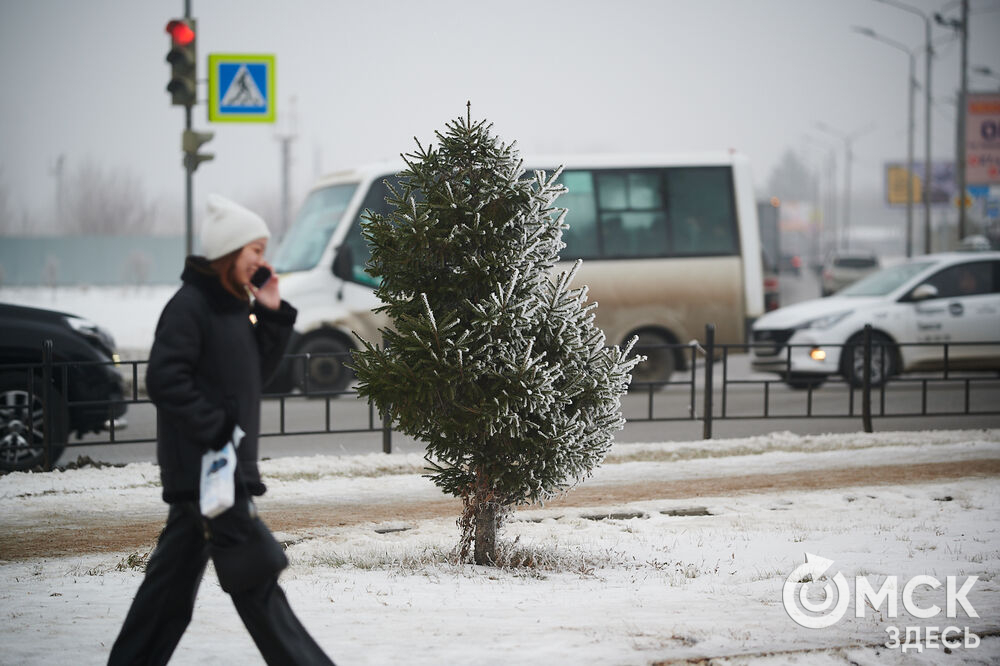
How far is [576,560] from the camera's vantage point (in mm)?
6598

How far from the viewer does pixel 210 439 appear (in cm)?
376

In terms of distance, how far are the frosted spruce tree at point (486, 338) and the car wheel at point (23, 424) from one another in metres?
4.26

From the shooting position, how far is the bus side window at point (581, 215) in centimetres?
1697

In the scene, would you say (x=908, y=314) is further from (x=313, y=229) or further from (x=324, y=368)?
(x=313, y=229)

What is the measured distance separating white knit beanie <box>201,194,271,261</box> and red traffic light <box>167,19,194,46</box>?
10057mm

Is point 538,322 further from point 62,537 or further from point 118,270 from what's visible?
point 118,270

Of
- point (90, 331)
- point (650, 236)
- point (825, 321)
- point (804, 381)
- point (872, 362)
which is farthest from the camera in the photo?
point (650, 236)

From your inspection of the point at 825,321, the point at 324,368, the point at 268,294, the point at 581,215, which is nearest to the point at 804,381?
the point at 825,321

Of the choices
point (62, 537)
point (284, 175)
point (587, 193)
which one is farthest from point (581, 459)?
point (284, 175)

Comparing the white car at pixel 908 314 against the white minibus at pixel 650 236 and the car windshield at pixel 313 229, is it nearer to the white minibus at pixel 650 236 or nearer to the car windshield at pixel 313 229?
the white minibus at pixel 650 236

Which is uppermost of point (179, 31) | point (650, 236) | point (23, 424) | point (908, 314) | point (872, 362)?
point (179, 31)

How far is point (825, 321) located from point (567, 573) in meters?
10.2

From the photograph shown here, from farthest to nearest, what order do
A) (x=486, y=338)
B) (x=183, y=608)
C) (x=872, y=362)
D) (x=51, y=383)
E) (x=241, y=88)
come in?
1. (x=241, y=88)
2. (x=872, y=362)
3. (x=51, y=383)
4. (x=486, y=338)
5. (x=183, y=608)

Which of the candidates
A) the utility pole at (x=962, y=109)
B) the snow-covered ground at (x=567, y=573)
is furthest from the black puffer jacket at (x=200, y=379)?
the utility pole at (x=962, y=109)
